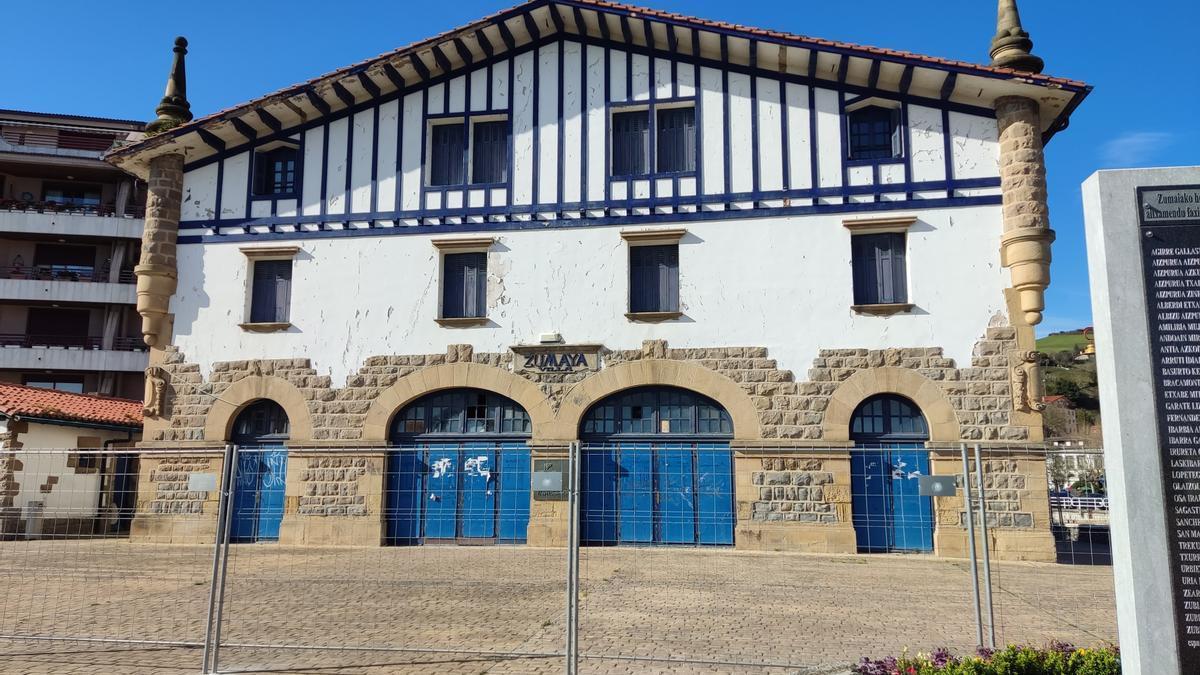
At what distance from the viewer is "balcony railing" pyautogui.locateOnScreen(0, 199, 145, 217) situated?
107 feet

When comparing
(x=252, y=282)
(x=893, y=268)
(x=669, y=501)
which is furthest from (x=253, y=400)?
(x=893, y=268)

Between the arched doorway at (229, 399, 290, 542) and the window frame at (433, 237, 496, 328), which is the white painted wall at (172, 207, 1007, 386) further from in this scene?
the arched doorway at (229, 399, 290, 542)

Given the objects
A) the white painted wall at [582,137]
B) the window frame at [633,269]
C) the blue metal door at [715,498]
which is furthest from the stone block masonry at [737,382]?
the white painted wall at [582,137]

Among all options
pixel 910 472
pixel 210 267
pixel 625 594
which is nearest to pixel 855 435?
pixel 910 472

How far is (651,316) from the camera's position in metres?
15.6

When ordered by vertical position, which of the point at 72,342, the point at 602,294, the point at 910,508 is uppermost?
the point at 72,342

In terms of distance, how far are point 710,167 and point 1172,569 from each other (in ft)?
40.4

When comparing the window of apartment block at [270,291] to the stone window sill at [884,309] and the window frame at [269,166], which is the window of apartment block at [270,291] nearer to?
the window frame at [269,166]

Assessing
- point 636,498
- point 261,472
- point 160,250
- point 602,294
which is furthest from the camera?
point 160,250

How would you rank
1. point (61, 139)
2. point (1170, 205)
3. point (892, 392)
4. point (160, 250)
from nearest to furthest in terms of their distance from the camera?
1. point (1170, 205)
2. point (892, 392)
3. point (160, 250)
4. point (61, 139)

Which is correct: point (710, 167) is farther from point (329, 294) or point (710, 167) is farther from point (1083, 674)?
point (1083, 674)

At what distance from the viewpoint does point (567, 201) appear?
1633 centimetres

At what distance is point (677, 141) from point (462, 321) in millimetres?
5243

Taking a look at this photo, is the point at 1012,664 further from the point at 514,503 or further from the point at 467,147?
the point at 467,147
